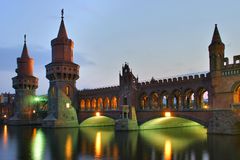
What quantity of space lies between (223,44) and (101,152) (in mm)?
20571

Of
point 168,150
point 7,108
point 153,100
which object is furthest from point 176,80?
point 7,108

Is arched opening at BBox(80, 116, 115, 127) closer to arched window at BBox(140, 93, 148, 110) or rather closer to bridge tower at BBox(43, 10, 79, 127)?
bridge tower at BBox(43, 10, 79, 127)

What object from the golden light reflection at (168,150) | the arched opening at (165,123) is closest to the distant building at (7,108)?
the arched opening at (165,123)

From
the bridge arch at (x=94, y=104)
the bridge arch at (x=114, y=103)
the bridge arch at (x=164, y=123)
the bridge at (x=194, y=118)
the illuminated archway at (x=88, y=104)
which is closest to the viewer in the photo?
the bridge at (x=194, y=118)

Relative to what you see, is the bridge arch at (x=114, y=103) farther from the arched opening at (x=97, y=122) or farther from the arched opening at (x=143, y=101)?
the arched opening at (x=143, y=101)

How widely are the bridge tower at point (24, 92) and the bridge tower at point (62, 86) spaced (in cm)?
1616

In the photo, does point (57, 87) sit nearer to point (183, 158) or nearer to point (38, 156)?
point (38, 156)

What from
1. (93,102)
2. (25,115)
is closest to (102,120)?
(93,102)

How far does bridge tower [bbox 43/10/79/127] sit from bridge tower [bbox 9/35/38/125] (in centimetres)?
1616

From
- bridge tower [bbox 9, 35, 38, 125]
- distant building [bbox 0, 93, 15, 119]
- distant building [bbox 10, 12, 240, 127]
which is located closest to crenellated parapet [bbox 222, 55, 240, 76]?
distant building [bbox 10, 12, 240, 127]

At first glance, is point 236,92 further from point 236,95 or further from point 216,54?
point 216,54

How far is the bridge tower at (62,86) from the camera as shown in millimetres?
55719

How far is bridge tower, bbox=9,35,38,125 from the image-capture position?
70938 millimetres

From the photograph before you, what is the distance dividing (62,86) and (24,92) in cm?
1965
